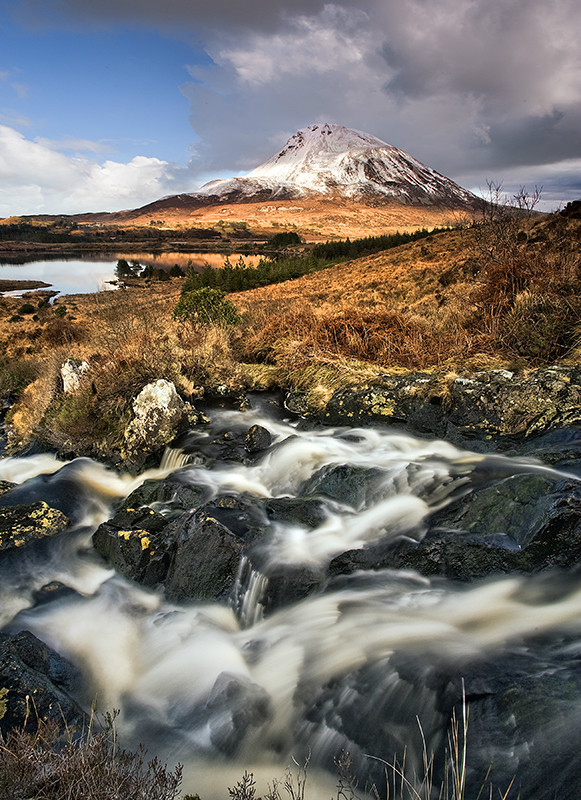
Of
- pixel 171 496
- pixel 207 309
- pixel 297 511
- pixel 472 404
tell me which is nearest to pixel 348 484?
pixel 297 511

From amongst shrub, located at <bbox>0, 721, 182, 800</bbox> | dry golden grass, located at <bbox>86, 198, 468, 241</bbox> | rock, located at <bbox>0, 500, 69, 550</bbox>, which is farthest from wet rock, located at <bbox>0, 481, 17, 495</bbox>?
dry golden grass, located at <bbox>86, 198, 468, 241</bbox>

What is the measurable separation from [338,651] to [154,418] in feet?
18.1

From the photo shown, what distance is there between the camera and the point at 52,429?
28.6ft

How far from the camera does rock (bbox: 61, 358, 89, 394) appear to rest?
30.9ft

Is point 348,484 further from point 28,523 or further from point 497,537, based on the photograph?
point 28,523

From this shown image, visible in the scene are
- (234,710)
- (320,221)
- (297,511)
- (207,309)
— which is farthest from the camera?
(320,221)

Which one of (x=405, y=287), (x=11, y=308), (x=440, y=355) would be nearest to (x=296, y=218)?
(x=11, y=308)

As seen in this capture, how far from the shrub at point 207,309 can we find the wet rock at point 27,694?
394 inches

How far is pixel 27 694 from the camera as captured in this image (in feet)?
9.88

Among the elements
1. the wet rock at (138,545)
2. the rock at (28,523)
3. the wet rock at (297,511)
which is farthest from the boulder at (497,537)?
the rock at (28,523)

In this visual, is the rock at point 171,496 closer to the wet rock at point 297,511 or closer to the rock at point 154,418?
the wet rock at point 297,511

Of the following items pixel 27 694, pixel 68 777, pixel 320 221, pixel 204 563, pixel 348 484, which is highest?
pixel 320 221

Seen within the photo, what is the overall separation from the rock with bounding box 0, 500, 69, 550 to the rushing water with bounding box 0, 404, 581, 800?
23 centimetres

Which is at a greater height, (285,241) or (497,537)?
(285,241)
